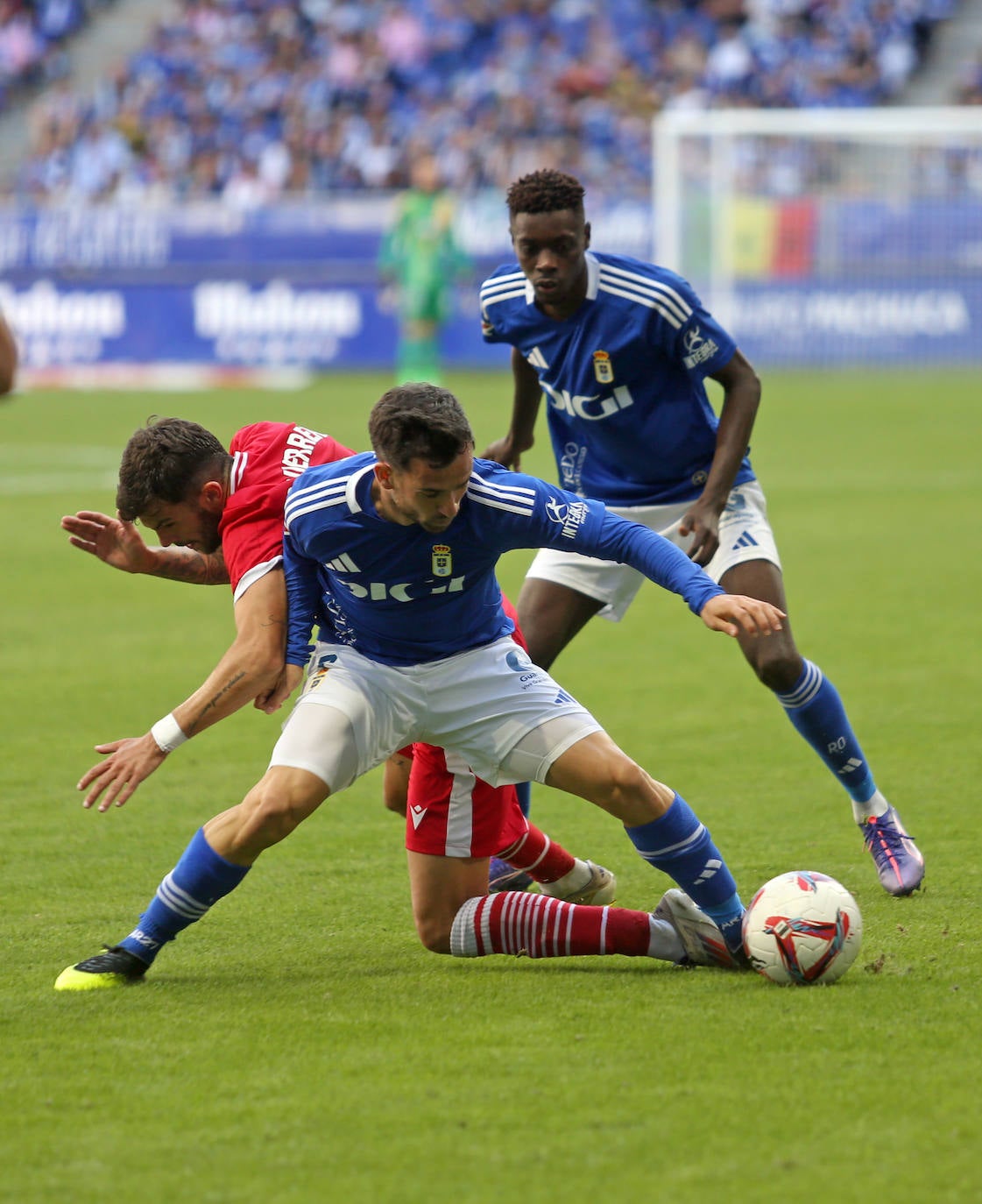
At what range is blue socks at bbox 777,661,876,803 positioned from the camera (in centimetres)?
528

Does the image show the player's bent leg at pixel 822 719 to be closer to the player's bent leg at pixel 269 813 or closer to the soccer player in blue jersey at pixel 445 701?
the soccer player in blue jersey at pixel 445 701

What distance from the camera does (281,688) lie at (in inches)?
169

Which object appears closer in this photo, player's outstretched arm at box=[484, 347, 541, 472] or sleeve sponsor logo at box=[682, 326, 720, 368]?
sleeve sponsor logo at box=[682, 326, 720, 368]

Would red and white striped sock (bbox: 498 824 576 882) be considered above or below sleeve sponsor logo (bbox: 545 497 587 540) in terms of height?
below

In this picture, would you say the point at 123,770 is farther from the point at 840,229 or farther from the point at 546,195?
the point at 840,229

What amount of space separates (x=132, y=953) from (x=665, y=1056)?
141 centimetres

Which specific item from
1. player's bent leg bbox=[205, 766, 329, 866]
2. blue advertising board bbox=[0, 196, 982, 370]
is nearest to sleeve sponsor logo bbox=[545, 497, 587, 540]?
player's bent leg bbox=[205, 766, 329, 866]

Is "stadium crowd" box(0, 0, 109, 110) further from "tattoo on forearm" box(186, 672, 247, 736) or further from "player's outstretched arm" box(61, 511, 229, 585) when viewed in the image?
"tattoo on forearm" box(186, 672, 247, 736)

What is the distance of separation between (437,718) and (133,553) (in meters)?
1.00

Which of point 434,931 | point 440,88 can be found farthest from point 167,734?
point 440,88

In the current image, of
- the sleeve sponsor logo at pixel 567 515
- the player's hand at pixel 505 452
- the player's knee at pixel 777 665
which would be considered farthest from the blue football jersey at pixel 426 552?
the player's hand at pixel 505 452

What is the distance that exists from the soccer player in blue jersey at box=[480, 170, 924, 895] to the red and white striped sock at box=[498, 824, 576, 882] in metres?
0.85

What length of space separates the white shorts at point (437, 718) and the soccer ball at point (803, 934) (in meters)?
0.63

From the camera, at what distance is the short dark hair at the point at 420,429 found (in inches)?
152
